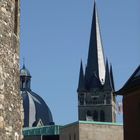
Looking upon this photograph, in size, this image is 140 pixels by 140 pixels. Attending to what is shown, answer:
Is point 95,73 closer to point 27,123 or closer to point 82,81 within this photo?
point 82,81

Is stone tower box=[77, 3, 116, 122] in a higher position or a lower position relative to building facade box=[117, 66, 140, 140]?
higher

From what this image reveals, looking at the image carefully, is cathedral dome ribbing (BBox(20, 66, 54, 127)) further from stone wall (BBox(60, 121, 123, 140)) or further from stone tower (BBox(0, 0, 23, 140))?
stone tower (BBox(0, 0, 23, 140))

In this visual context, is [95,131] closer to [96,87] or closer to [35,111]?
[35,111]

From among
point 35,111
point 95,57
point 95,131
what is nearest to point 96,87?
point 95,57

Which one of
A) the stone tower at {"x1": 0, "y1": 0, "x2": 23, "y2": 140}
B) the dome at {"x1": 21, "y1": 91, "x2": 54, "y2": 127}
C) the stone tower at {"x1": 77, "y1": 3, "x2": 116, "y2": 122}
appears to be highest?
the stone tower at {"x1": 77, "y1": 3, "x2": 116, "y2": 122}

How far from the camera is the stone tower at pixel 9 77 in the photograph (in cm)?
788

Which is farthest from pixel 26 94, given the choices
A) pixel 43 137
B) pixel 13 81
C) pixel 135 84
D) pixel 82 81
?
pixel 13 81

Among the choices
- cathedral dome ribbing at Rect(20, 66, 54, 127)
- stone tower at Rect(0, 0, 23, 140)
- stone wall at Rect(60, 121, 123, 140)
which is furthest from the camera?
cathedral dome ribbing at Rect(20, 66, 54, 127)

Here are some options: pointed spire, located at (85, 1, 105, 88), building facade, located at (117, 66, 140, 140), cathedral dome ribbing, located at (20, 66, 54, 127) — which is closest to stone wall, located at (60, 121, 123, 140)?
building facade, located at (117, 66, 140, 140)

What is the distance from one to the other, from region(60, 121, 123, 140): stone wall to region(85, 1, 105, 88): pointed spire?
66.1 meters

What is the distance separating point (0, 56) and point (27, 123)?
105 metres

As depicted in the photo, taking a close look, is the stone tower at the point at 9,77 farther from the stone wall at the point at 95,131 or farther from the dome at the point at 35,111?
the dome at the point at 35,111

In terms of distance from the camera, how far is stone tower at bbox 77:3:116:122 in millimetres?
124125

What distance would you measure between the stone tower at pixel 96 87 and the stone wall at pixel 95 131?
214 ft
